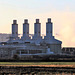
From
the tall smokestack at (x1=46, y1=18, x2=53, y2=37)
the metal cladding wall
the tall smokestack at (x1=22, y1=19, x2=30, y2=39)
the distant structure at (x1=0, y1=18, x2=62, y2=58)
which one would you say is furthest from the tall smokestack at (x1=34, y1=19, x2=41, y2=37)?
the metal cladding wall

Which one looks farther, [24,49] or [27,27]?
[27,27]

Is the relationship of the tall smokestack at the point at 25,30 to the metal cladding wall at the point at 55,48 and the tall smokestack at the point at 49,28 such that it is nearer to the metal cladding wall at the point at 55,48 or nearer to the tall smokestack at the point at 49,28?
the tall smokestack at the point at 49,28

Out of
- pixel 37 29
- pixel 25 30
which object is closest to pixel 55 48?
pixel 37 29

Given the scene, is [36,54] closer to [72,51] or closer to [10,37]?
[10,37]

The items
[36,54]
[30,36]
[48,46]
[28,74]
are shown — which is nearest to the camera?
[28,74]

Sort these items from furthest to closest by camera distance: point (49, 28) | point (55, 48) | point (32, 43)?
1. point (49, 28)
2. point (55, 48)
3. point (32, 43)

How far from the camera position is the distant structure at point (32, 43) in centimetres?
10581

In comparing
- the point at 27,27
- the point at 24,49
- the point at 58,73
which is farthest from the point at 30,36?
the point at 58,73

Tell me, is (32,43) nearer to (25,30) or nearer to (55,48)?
(25,30)

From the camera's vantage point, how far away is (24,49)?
349ft

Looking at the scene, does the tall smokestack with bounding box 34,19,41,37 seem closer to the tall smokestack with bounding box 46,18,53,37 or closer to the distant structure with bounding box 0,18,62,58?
the distant structure with bounding box 0,18,62,58

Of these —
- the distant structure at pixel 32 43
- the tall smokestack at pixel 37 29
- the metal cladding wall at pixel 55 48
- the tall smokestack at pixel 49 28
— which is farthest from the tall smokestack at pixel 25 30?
the metal cladding wall at pixel 55 48

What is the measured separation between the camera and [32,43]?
11094 centimetres

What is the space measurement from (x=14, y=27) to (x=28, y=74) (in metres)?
67.0
